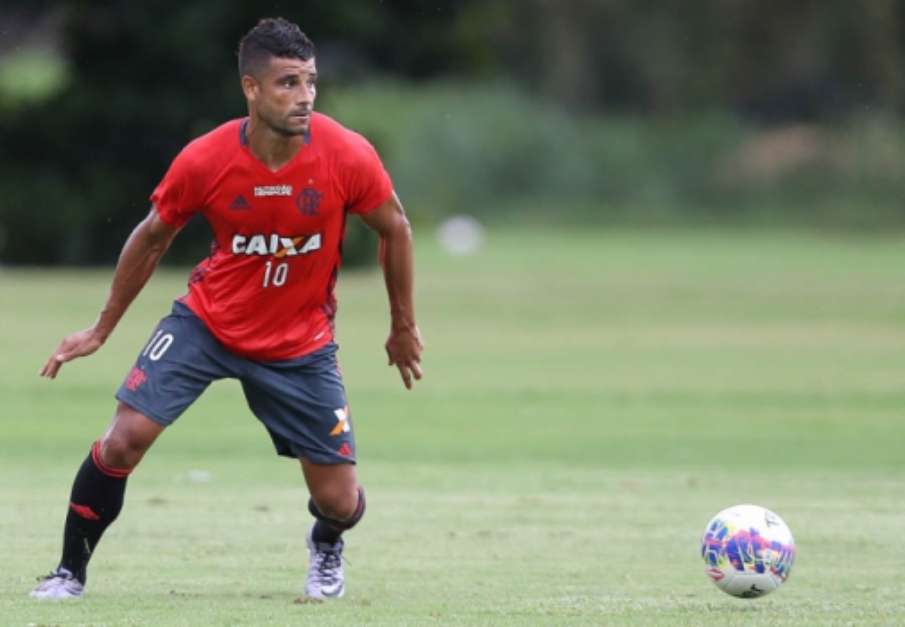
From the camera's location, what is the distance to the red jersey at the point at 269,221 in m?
9.06

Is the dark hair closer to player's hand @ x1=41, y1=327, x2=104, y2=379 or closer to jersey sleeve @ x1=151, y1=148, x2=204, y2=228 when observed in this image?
jersey sleeve @ x1=151, y1=148, x2=204, y2=228

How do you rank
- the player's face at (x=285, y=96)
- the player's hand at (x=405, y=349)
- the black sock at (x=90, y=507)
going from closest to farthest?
1. the player's face at (x=285, y=96)
2. the black sock at (x=90, y=507)
3. the player's hand at (x=405, y=349)

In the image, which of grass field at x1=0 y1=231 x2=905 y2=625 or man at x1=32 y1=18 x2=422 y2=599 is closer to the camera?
man at x1=32 y1=18 x2=422 y2=599

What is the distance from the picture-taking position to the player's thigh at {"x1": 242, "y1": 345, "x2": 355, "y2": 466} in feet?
30.6

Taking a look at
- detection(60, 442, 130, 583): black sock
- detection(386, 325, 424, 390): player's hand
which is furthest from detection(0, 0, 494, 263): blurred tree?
detection(60, 442, 130, 583): black sock

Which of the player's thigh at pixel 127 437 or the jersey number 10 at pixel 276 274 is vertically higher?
the jersey number 10 at pixel 276 274

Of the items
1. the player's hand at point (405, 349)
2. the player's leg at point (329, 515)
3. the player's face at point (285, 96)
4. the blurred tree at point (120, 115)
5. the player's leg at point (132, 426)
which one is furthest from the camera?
the blurred tree at point (120, 115)

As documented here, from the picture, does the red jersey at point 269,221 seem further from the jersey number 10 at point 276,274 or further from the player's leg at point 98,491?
the player's leg at point 98,491

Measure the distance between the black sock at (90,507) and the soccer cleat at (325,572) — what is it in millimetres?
917

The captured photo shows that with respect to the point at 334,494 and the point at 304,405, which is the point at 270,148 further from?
the point at 334,494

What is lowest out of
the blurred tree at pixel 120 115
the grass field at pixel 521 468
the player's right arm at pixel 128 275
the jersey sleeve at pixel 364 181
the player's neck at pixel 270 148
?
the blurred tree at pixel 120 115

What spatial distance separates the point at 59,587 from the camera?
9.16 m

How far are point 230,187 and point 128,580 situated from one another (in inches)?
79.7

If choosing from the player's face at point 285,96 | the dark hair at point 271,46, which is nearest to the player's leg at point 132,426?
the player's face at point 285,96
